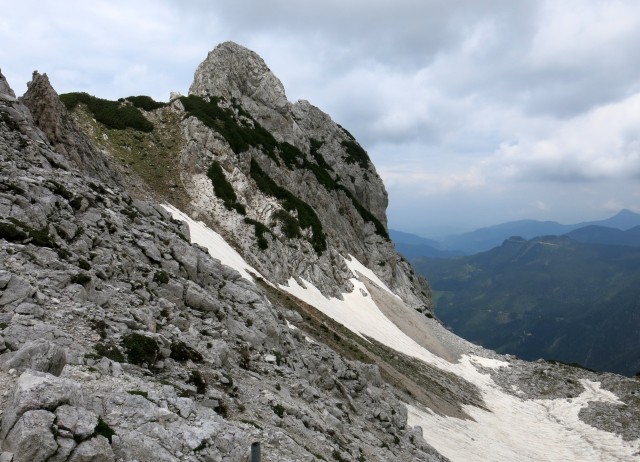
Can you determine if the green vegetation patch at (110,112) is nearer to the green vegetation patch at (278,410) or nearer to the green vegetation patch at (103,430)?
the green vegetation patch at (278,410)

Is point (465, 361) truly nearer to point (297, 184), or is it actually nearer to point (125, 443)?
point (297, 184)

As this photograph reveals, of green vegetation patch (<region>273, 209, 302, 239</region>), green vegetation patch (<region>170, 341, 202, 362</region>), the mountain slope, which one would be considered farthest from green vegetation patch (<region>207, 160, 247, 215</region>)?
green vegetation patch (<region>170, 341, 202, 362</region>)

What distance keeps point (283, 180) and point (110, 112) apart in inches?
1056

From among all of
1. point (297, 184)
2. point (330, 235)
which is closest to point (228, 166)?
point (297, 184)

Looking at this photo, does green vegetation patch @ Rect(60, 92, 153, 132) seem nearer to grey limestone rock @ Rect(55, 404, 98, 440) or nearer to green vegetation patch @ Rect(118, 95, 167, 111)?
green vegetation patch @ Rect(118, 95, 167, 111)

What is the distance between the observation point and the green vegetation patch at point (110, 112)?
53.9 m

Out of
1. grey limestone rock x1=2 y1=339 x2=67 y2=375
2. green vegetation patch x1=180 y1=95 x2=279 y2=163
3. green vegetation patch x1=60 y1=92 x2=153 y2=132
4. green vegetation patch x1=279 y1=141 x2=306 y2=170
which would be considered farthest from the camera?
green vegetation patch x1=279 y1=141 x2=306 y2=170

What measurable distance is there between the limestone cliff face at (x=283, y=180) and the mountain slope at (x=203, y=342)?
0.44 meters

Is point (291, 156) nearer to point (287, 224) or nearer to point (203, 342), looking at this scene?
point (287, 224)

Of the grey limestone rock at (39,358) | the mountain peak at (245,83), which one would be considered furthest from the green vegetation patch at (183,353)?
the mountain peak at (245,83)

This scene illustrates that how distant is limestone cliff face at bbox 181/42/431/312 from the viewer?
170 ft

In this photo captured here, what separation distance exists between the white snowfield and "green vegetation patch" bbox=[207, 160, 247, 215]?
592 centimetres

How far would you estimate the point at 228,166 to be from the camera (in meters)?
56.6

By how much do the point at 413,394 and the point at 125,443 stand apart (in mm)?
30417
